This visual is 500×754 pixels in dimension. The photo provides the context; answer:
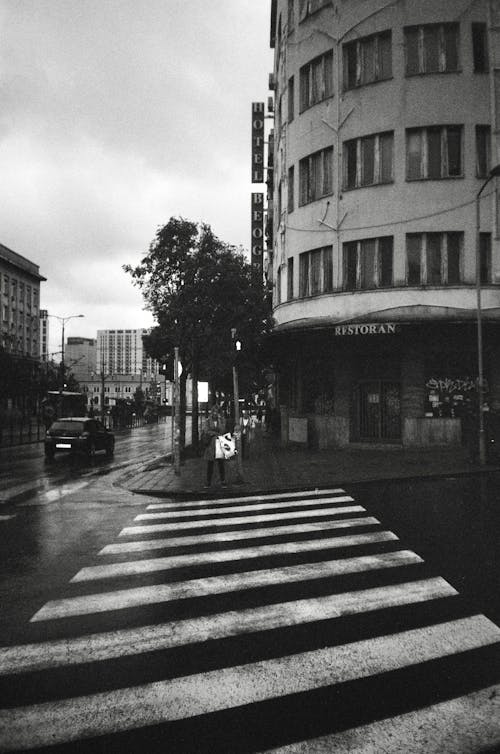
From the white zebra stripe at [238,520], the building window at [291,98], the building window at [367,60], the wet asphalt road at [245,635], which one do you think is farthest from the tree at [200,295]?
the wet asphalt road at [245,635]

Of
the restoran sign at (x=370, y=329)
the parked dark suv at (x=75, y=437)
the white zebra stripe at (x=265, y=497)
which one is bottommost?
the white zebra stripe at (x=265, y=497)

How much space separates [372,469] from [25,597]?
12.1 metres

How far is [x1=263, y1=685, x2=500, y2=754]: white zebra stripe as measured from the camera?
3.23m

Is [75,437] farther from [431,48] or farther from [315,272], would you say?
[431,48]

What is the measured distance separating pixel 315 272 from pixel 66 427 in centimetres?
1141

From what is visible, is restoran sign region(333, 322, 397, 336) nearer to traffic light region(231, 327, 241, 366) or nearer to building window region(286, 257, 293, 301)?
building window region(286, 257, 293, 301)

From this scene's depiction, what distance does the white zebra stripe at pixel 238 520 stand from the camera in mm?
9203

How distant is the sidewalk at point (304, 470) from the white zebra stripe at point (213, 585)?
6.07m

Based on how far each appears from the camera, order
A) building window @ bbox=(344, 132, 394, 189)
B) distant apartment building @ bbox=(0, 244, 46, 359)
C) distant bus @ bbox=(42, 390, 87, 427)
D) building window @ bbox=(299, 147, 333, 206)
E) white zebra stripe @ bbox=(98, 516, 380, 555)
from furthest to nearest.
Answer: distant apartment building @ bbox=(0, 244, 46, 359), distant bus @ bbox=(42, 390, 87, 427), building window @ bbox=(299, 147, 333, 206), building window @ bbox=(344, 132, 394, 189), white zebra stripe @ bbox=(98, 516, 380, 555)

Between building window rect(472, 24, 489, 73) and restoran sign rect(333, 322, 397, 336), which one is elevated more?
building window rect(472, 24, 489, 73)

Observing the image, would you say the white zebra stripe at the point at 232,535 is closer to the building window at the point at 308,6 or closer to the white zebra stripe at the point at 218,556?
the white zebra stripe at the point at 218,556

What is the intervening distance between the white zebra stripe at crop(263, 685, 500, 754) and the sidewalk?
939 cm

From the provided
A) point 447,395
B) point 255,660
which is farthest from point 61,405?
point 255,660

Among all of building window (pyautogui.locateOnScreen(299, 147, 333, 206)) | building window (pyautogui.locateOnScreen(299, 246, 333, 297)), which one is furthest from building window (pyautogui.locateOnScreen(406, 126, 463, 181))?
building window (pyautogui.locateOnScreen(299, 246, 333, 297))
